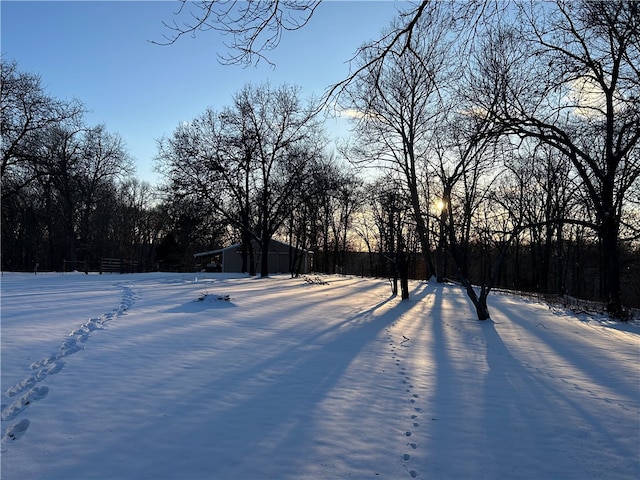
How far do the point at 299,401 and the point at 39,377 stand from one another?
3185 millimetres

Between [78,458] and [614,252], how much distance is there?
16.8m

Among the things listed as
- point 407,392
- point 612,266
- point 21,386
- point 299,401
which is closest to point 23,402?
point 21,386

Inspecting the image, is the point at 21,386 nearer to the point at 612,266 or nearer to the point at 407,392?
the point at 407,392

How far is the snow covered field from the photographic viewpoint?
381 cm

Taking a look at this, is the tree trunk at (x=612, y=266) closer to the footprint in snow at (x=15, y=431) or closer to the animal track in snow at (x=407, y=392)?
the animal track in snow at (x=407, y=392)

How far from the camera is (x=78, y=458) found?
359cm

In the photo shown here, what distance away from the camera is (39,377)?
5.29 meters

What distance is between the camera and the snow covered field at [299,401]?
12.5 feet

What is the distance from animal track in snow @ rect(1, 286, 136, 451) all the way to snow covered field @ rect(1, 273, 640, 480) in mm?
24

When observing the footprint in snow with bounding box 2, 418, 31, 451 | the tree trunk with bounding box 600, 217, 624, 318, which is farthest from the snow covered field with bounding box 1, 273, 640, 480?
the tree trunk with bounding box 600, 217, 624, 318

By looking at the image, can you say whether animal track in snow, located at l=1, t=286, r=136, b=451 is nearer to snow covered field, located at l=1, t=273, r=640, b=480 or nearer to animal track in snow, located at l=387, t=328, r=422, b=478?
snow covered field, located at l=1, t=273, r=640, b=480

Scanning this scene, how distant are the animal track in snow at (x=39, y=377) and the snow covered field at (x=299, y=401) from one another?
0.02 m

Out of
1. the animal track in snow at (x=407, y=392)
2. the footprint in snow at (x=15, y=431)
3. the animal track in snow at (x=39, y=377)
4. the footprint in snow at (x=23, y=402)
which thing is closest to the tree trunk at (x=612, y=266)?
the animal track in snow at (x=407, y=392)

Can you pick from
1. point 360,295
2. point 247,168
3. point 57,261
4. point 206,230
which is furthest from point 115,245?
point 360,295
